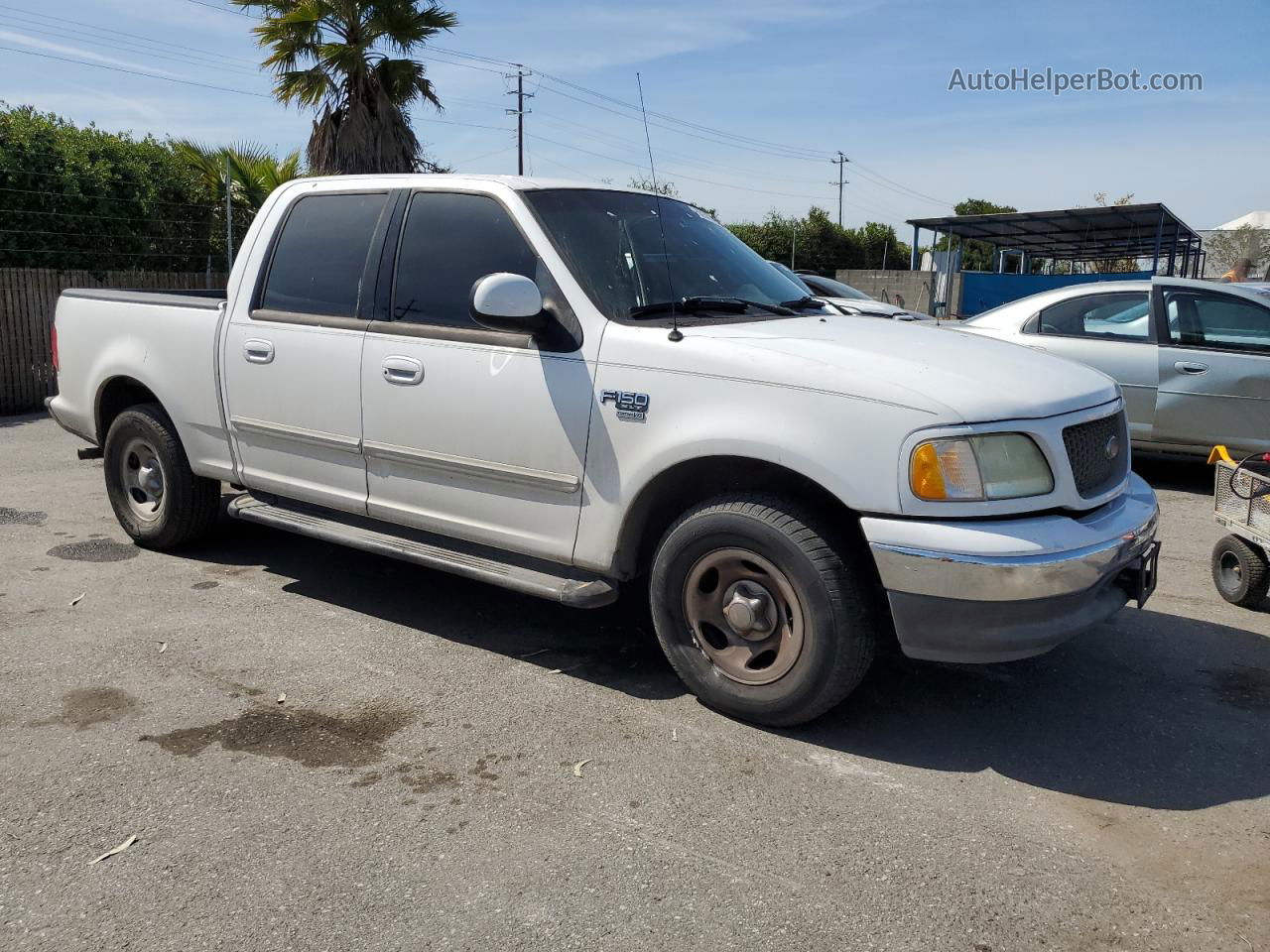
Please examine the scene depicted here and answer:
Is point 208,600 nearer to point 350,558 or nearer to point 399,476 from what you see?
point 350,558

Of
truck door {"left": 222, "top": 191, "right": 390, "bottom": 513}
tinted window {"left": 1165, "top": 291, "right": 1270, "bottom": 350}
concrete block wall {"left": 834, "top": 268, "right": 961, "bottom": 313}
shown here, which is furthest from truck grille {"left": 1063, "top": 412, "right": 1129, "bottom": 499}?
concrete block wall {"left": 834, "top": 268, "right": 961, "bottom": 313}

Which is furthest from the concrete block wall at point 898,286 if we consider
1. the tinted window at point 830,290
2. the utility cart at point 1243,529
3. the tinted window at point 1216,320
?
the utility cart at point 1243,529

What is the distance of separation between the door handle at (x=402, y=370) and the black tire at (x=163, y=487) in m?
1.77

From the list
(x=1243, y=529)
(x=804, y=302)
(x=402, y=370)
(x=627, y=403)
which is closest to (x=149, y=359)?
(x=402, y=370)

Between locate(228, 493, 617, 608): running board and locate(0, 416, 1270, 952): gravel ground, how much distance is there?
1.37 feet

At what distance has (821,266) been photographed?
42625mm

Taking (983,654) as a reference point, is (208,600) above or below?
below

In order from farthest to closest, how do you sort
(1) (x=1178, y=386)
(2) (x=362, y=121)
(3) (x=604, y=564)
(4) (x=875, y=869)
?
(2) (x=362, y=121)
(1) (x=1178, y=386)
(3) (x=604, y=564)
(4) (x=875, y=869)

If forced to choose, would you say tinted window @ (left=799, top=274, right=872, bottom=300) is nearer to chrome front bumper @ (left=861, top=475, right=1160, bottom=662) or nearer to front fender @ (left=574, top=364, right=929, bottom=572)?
front fender @ (left=574, top=364, right=929, bottom=572)

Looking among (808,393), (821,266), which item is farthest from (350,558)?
(821,266)

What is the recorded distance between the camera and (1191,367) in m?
8.20

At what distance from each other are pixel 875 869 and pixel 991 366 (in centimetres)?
178

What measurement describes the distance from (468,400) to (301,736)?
4.72ft

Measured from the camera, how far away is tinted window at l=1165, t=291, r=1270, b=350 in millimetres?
8133
